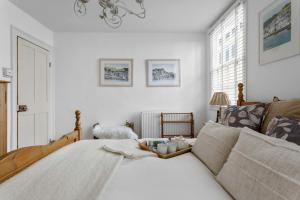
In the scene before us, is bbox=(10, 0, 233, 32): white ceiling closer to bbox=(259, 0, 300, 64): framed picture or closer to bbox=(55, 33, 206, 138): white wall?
bbox=(55, 33, 206, 138): white wall

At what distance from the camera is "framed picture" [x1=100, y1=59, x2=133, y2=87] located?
4.64 metres

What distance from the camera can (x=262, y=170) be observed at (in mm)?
854

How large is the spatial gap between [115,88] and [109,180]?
3625 mm

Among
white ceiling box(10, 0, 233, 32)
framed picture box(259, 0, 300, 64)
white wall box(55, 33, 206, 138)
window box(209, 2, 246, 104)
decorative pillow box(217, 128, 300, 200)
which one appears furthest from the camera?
white wall box(55, 33, 206, 138)

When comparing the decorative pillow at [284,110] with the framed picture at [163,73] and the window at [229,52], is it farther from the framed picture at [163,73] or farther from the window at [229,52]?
the framed picture at [163,73]

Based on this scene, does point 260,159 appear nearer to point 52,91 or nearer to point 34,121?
point 34,121

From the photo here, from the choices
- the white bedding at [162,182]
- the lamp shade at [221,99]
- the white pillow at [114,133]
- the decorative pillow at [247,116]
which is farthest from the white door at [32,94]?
the decorative pillow at [247,116]

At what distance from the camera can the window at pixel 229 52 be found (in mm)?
3082

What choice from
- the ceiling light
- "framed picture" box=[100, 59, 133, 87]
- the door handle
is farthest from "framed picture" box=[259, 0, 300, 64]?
the door handle

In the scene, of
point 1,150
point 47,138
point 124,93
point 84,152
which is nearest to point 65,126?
point 47,138

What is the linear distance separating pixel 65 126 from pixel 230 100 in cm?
329

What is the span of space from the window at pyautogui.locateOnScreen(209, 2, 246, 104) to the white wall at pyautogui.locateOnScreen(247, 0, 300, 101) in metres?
0.17

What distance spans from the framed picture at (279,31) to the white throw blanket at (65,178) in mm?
1814

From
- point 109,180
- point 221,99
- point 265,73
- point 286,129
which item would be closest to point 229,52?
point 221,99
